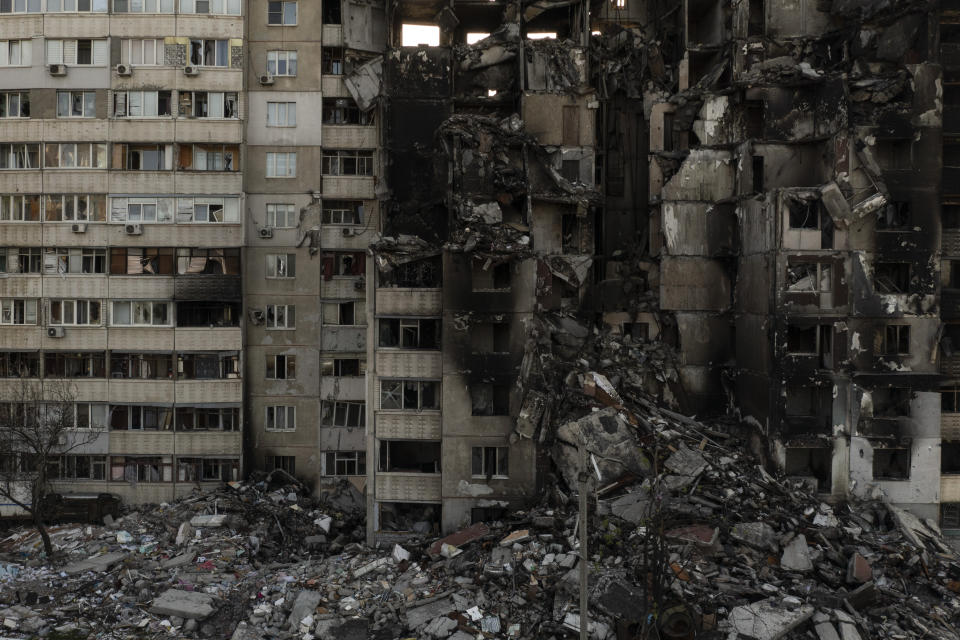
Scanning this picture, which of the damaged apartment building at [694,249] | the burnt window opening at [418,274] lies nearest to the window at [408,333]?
the damaged apartment building at [694,249]

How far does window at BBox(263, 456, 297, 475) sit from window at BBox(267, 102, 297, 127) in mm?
14026

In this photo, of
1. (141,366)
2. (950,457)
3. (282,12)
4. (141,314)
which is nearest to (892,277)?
(950,457)

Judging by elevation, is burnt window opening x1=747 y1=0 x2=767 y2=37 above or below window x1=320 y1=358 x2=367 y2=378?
above

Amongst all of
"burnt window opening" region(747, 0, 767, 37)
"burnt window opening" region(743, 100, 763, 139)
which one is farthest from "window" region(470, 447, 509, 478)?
"burnt window opening" region(747, 0, 767, 37)

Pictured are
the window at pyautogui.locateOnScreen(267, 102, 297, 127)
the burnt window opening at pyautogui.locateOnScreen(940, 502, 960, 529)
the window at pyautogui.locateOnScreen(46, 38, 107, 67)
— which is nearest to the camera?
the burnt window opening at pyautogui.locateOnScreen(940, 502, 960, 529)

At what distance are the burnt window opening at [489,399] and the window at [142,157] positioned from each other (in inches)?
634

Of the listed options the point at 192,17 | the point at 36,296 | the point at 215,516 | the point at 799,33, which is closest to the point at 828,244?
the point at 799,33

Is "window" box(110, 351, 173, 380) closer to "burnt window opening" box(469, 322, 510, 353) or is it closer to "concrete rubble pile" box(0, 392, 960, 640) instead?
"concrete rubble pile" box(0, 392, 960, 640)

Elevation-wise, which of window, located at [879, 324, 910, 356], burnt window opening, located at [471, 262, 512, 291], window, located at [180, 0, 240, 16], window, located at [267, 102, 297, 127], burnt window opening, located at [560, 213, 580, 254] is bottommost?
window, located at [879, 324, 910, 356]

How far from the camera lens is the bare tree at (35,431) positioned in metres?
25.7

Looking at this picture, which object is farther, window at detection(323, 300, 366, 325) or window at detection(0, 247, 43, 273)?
window at detection(323, 300, 366, 325)

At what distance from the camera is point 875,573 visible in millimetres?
19438

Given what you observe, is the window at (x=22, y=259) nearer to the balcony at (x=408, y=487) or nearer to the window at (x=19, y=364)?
the window at (x=19, y=364)

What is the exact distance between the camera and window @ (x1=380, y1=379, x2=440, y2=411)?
23.5m
